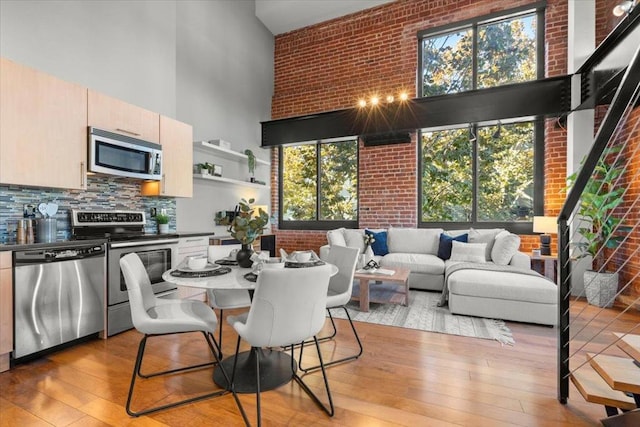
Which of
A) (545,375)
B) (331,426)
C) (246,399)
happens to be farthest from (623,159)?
(246,399)

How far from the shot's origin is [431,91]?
562 cm

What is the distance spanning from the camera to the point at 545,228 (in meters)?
4.25

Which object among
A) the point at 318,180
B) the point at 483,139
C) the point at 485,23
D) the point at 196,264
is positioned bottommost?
the point at 196,264

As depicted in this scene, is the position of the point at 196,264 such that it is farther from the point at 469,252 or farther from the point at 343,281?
the point at 469,252

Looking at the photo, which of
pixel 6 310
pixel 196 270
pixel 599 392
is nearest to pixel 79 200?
pixel 6 310

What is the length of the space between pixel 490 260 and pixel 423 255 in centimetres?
91

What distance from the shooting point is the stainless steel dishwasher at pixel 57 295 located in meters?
2.29

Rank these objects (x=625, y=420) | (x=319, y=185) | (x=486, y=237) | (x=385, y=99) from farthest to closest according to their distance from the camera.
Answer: (x=319, y=185) < (x=385, y=99) < (x=486, y=237) < (x=625, y=420)

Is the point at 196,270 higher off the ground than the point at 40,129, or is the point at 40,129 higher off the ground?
the point at 40,129

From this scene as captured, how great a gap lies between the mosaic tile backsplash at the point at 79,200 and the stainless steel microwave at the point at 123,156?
0.36m

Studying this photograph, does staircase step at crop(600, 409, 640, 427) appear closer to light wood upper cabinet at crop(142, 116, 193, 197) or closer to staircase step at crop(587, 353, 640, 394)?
staircase step at crop(587, 353, 640, 394)

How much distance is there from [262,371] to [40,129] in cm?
257

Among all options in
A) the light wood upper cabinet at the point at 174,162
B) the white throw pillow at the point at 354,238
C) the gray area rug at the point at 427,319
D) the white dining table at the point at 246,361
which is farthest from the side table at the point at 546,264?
the light wood upper cabinet at the point at 174,162

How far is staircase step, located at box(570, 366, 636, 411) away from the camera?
1.58m
